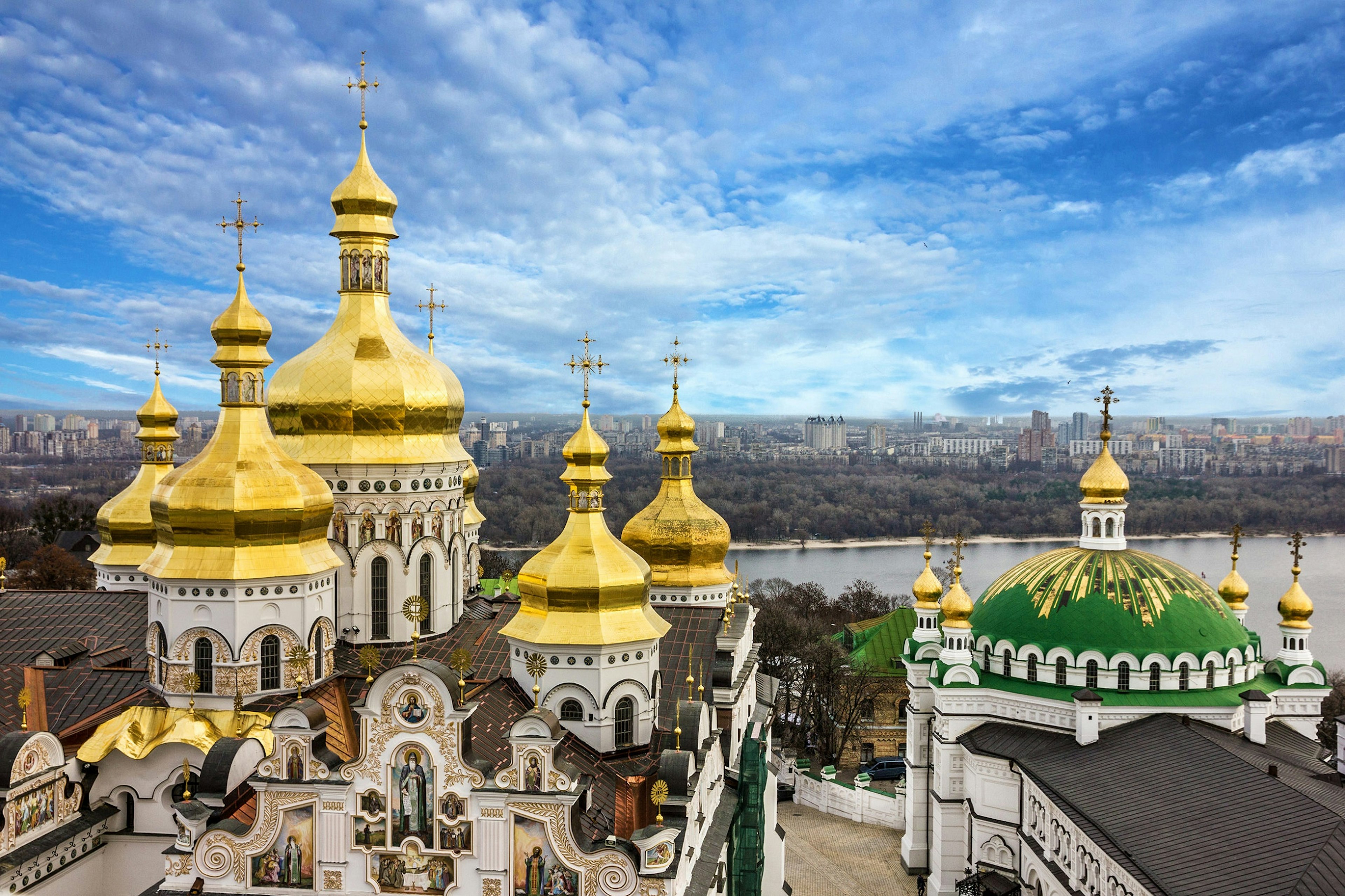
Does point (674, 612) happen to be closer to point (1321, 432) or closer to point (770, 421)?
point (1321, 432)

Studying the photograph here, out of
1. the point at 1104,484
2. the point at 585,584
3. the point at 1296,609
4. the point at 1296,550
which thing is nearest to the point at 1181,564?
the point at 1296,550

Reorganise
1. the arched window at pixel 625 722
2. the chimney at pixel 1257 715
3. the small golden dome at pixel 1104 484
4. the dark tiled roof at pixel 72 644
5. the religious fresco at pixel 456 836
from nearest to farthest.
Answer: the religious fresco at pixel 456 836 → the arched window at pixel 625 722 → the dark tiled roof at pixel 72 644 → the chimney at pixel 1257 715 → the small golden dome at pixel 1104 484

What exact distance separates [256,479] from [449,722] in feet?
15.2

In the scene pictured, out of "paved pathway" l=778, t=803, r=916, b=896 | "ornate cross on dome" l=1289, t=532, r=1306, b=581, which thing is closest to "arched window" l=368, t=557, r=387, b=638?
"paved pathway" l=778, t=803, r=916, b=896

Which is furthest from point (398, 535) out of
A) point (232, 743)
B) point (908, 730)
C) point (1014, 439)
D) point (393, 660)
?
point (1014, 439)

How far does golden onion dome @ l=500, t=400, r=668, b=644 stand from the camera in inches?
492

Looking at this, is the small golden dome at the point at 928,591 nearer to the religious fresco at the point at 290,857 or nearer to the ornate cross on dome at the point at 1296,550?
the ornate cross on dome at the point at 1296,550

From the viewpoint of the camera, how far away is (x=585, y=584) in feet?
41.0

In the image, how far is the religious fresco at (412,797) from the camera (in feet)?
32.2

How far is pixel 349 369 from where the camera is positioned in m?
14.8

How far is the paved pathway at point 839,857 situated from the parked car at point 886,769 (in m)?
3.41

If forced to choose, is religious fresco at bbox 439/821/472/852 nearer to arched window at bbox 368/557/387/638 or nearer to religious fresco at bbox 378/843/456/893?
religious fresco at bbox 378/843/456/893

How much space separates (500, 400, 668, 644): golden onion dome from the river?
1037 inches

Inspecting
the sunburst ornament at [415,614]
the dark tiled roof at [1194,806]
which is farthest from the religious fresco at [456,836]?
the dark tiled roof at [1194,806]
